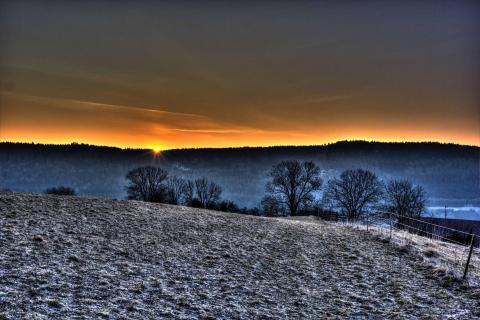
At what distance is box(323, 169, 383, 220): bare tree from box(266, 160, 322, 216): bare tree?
21.8ft

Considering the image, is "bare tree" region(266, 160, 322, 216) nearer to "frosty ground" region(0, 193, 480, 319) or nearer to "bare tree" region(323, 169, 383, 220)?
"bare tree" region(323, 169, 383, 220)

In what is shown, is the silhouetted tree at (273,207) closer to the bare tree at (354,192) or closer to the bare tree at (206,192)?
the bare tree at (354,192)

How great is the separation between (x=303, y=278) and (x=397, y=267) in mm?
5667

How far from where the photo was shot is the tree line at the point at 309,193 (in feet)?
294

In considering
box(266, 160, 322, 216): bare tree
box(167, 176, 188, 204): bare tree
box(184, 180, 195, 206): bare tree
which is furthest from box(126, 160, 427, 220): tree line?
box(167, 176, 188, 204): bare tree

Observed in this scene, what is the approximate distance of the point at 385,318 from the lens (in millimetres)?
13945

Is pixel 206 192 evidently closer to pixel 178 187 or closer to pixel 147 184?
pixel 178 187

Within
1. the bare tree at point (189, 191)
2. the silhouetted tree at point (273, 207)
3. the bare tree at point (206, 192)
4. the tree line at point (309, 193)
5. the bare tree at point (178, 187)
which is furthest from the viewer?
the bare tree at point (178, 187)

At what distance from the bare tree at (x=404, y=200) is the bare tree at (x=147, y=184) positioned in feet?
173

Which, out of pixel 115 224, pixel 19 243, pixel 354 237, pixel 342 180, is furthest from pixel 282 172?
pixel 19 243

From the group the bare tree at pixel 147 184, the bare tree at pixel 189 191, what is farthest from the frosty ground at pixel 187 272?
the bare tree at pixel 189 191

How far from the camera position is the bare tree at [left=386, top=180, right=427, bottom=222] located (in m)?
97.1

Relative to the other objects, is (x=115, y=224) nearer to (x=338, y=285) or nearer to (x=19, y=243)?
(x=19, y=243)

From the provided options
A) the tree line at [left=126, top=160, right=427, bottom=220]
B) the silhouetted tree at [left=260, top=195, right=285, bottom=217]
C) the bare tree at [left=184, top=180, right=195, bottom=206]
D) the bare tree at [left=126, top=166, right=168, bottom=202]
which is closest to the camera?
the silhouetted tree at [left=260, top=195, right=285, bottom=217]
